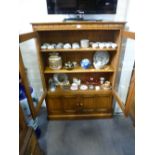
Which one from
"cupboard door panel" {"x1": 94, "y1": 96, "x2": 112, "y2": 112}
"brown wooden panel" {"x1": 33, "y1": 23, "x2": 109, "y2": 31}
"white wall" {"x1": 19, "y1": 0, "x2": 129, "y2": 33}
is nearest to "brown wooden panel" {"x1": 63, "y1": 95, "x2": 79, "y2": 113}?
"cupboard door panel" {"x1": 94, "y1": 96, "x2": 112, "y2": 112}

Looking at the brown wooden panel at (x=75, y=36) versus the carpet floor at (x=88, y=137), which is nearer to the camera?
the carpet floor at (x=88, y=137)

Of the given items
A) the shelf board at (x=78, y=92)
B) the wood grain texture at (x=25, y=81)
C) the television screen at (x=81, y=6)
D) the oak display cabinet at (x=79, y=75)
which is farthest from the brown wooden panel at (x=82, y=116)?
the television screen at (x=81, y=6)

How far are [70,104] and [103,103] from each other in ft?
1.65

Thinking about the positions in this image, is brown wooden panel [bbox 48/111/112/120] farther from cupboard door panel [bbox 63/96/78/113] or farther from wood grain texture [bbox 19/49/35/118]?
wood grain texture [bbox 19/49/35/118]

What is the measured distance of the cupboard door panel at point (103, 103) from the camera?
1.90 m

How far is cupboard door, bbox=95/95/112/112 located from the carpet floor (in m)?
0.19

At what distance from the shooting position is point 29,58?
1.83 m

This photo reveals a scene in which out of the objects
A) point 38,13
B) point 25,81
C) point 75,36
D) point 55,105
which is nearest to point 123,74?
point 75,36

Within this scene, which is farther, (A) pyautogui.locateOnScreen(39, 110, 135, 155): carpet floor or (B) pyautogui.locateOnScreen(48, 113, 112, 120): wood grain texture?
(B) pyautogui.locateOnScreen(48, 113, 112, 120): wood grain texture

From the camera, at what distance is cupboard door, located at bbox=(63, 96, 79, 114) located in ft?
6.16

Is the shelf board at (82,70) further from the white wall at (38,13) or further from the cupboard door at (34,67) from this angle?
the white wall at (38,13)

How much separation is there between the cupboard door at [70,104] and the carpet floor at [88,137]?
0.63 feet

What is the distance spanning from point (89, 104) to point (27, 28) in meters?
1.39
